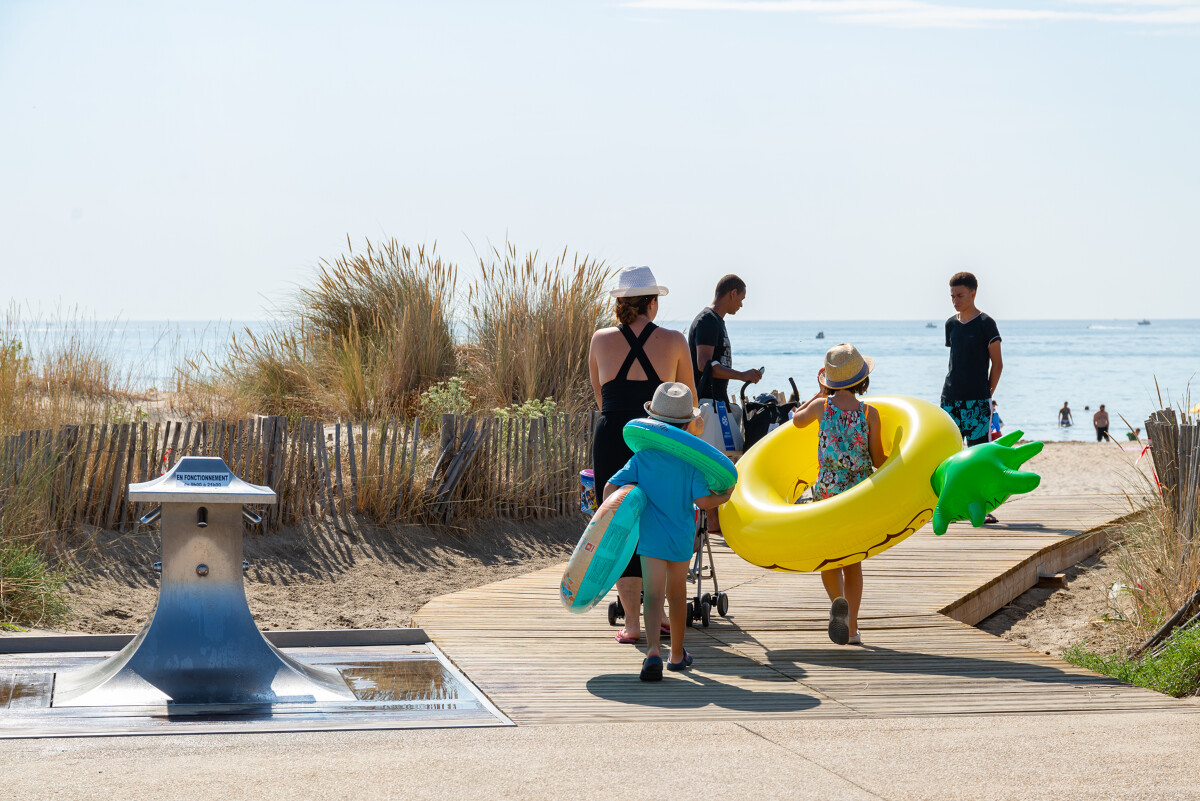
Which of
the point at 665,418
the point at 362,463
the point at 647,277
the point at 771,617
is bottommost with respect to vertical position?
the point at 771,617

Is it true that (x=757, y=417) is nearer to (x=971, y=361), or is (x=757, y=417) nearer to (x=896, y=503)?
(x=896, y=503)

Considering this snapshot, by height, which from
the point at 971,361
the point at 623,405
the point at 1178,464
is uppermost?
the point at 971,361

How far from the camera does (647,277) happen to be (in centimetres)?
523

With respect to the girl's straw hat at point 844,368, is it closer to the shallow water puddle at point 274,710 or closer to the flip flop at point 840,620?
the flip flop at point 840,620

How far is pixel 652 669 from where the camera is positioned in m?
4.64

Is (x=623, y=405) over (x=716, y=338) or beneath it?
beneath

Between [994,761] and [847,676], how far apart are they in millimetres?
1282

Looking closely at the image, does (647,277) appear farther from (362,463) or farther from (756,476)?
(362,463)

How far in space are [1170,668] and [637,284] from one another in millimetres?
2977

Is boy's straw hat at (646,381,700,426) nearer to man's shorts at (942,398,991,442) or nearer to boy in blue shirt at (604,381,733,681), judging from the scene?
boy in blue shirt at (604,381,733,681)

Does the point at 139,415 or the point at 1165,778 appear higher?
the point at 139,415

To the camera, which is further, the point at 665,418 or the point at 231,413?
the point at 231,413

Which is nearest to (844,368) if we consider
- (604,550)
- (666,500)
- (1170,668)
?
(666,500)

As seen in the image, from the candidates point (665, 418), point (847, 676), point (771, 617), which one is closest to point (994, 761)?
point (847, 676)
